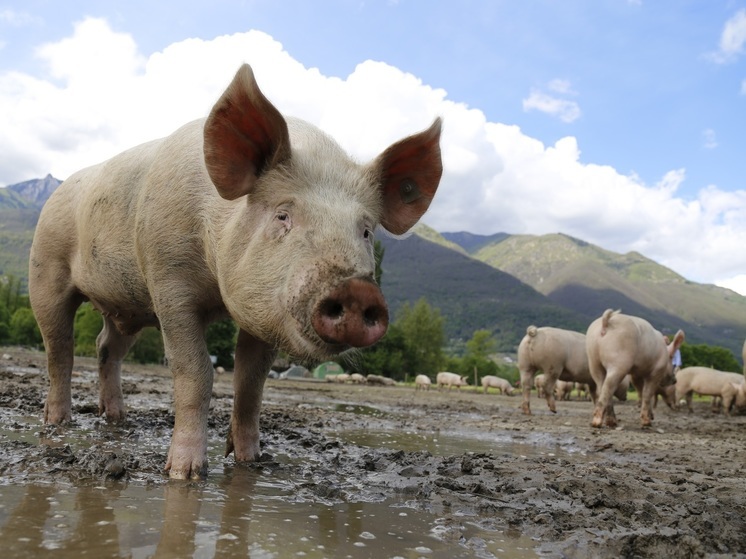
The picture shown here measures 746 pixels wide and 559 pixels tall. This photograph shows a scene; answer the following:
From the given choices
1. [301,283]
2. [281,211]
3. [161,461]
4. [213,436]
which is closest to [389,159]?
[281,211]

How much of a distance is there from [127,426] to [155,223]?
2445mm

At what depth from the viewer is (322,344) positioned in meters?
2.99

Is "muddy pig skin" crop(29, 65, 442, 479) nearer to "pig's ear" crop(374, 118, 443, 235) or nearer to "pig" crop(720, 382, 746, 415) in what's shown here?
"pig's ear" crop(374, 118, 443, 235)

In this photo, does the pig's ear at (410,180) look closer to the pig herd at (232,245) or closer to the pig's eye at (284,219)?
the pig herd at (232,245)

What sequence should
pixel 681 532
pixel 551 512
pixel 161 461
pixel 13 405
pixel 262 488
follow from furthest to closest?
pixel 13 405 → pixel 161 461 → pixel 262 488 → pixel 551 512 → pixel 681 532

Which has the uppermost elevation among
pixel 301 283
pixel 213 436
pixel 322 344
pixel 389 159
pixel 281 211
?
pixel 389 159

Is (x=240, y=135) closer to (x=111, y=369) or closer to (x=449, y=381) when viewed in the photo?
(x=111, y=369)

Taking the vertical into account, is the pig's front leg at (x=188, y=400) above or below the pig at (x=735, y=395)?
above

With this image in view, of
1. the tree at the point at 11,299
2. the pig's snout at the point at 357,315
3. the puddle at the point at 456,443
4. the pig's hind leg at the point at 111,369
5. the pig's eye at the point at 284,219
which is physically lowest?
the puddle at the point at 456,443

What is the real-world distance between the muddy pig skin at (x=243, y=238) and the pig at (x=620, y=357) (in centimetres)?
746

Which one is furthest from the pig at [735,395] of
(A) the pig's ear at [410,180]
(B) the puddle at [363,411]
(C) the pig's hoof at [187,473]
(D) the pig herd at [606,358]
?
(C) the pig's hoof at [187,473]

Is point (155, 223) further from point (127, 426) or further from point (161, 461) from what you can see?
point (127, 426)

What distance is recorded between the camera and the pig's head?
2855mm

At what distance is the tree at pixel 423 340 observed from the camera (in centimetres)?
6762
